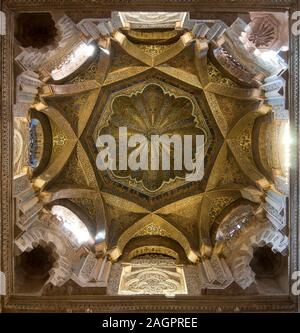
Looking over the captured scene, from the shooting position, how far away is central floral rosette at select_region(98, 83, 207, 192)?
1099cm

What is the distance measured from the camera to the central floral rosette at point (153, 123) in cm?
1099

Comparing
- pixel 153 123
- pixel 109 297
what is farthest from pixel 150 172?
pixel 109 297

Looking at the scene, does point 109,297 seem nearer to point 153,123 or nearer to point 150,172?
point 150,172

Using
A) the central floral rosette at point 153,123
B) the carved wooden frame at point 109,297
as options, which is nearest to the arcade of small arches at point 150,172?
the central floral rosette at point 153,123

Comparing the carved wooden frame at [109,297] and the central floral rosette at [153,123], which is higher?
the central floral rosette at [153,123]

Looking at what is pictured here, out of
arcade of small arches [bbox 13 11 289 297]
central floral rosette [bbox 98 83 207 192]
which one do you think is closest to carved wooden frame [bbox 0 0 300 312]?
arcade of small arches [bbox 13 11 289 297]

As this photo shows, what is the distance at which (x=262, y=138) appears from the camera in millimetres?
9531

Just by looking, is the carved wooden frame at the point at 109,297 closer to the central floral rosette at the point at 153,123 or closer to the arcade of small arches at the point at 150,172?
the arcade of small arches at the point at 150,172

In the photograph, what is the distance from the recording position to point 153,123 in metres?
11.5

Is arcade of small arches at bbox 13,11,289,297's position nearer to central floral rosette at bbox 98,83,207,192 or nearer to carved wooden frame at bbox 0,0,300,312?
central floral rosette at bbox 98,83,207,192

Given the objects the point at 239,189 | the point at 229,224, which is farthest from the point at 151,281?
the point at 239,189

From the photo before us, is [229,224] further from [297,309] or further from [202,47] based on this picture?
[202,47]

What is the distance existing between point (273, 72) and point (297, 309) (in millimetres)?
3968

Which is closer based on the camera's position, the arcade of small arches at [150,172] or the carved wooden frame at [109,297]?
the carved wooden frame at [109,297]
